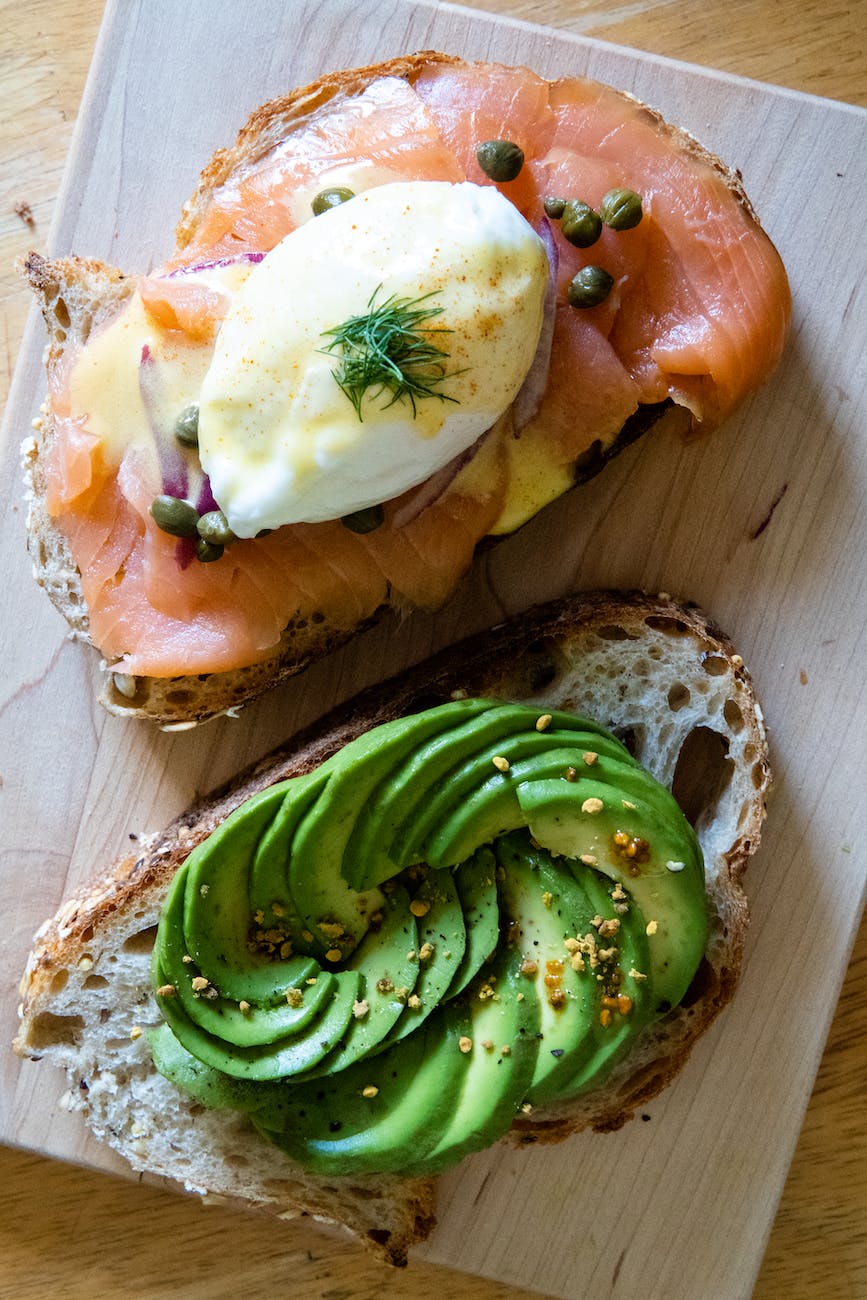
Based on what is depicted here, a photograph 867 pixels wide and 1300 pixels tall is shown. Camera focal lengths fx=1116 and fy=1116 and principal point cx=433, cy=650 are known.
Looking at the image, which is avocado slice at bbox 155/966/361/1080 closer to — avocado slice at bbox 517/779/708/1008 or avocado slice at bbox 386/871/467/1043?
avocado slice at bbox 386/871/467/1043

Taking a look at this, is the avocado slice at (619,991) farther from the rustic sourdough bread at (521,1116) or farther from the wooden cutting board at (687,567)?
the wooden cutting board at (687,567)

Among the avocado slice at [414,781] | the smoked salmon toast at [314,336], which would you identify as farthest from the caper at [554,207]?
the avocado slice at [414,781]

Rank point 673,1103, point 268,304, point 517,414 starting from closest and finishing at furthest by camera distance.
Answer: point 268,304, point 517,414, point 673,1103

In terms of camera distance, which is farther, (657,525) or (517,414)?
(657,525)

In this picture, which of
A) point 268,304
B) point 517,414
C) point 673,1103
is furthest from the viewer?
point 673,1103

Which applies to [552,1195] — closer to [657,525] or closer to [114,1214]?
[114,1214]

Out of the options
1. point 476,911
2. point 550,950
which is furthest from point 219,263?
point 550,950

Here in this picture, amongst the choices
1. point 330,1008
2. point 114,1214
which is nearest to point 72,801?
point 330,1008

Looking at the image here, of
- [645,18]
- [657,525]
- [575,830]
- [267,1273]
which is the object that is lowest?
[267,1273]

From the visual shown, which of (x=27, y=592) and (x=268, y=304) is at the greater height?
(x=268, y=304)
